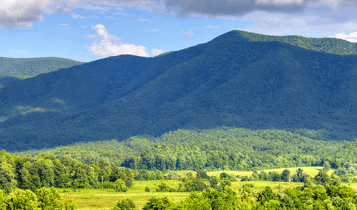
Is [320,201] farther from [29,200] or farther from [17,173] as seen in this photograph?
[17,173]

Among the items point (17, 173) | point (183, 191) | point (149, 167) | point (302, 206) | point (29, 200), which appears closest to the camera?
point (29, 200)

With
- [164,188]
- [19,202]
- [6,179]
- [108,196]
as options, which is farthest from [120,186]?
[19,202]

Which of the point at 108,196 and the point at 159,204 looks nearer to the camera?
the point at 159,204

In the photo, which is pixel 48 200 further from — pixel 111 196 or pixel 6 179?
pixel 111 196

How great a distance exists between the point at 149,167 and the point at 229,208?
410ft

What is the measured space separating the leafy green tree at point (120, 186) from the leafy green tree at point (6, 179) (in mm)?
31832

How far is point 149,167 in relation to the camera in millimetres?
199625

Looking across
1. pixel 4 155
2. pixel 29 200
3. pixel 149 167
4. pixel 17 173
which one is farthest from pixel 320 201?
pixel 149 167

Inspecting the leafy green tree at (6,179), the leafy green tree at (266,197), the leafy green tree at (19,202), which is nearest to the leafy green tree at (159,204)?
the leafy green tree at (19,202)

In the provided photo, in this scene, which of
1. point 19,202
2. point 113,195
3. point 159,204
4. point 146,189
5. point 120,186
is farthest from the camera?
point 146,189

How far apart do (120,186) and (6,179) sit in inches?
1383

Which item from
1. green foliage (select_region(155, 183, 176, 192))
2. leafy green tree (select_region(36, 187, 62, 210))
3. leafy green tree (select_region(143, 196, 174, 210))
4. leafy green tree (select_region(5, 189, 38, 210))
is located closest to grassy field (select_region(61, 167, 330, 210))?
green foliage (select_region(155, 183, 176, 192))

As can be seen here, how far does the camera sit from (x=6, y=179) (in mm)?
105500

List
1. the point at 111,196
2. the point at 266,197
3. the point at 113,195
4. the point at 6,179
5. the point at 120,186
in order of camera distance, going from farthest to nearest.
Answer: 1. the point at 120,186
2. the point at 113,195
3. the point at 111,196
4. the point at 6,179
5. the point at 266,197
